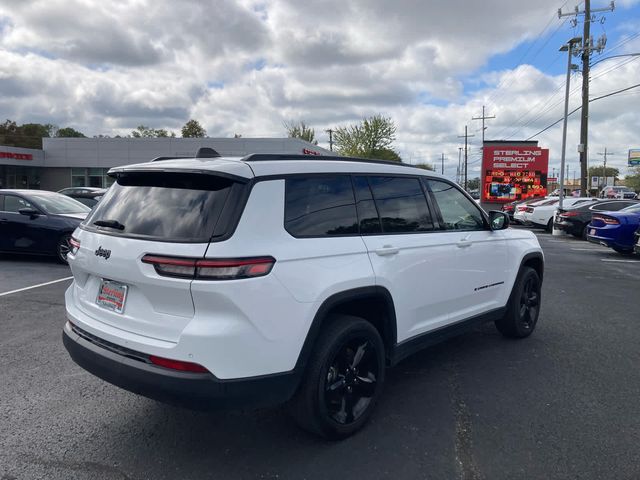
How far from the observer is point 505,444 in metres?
3.24

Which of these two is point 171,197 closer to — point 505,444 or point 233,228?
point 233,228

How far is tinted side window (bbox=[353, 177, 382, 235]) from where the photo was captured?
11.7 ft

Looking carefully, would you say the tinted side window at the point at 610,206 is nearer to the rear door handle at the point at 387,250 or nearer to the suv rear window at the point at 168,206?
the rear door handle at the point at 387,250

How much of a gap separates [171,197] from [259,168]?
57cm

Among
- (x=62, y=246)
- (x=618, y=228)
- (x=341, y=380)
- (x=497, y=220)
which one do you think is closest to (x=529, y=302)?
(x=497, y=220)

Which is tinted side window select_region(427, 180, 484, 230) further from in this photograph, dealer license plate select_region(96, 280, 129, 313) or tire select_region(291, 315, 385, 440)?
dealer license plate select_region(96, 280, 129, 313)

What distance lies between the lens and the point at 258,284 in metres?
2.71

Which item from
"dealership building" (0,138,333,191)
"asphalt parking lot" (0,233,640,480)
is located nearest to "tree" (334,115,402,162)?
"dealership building" (0,138,333,191)

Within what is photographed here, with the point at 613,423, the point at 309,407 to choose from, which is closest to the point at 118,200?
the point at 309,407

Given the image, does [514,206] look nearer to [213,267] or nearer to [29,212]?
[29,212]

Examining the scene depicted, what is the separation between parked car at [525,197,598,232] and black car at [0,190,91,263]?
17823 mm

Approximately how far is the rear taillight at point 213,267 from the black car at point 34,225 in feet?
26.2

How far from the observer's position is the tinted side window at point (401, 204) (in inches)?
148

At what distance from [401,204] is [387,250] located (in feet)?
1.87
